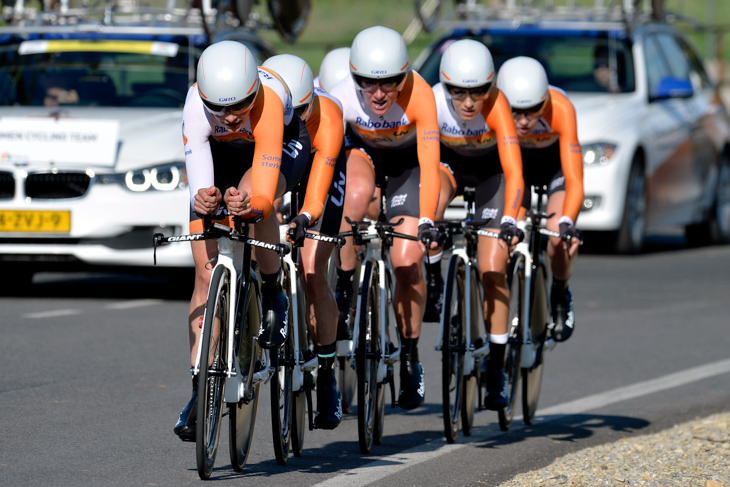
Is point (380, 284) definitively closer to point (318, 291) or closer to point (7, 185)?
point (318, 291)

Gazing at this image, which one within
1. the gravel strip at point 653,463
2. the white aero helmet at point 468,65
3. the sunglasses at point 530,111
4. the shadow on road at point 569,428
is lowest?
the shadow on road at point 569,428

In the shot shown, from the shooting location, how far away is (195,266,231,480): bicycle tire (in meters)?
5.59

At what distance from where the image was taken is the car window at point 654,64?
15.3 metres

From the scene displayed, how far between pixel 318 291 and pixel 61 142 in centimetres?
469

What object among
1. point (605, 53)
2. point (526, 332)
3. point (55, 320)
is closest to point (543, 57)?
point (605, 53)

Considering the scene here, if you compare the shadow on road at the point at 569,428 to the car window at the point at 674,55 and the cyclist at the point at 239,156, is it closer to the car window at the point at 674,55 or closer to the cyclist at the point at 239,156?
the cyclist at the point at 239,156

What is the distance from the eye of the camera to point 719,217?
690 inches

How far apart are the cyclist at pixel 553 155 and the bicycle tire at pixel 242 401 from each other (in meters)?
2.28

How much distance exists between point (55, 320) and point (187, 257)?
3.69ft

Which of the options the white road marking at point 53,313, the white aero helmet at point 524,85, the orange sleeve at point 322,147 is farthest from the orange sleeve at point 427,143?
the white road marking at point 53,313

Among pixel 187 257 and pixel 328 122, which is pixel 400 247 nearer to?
pixel 328 122

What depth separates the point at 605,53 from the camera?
15.3 meters

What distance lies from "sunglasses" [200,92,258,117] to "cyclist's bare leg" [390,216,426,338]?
1707 millimetres

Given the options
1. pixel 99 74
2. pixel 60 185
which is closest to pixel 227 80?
pixel 60 185
